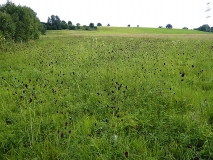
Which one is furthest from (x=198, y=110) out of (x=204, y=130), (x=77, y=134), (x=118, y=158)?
(x=77, y=134)

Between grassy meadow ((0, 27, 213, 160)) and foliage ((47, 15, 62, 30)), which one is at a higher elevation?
foliage ((47, 15, 62, 30))

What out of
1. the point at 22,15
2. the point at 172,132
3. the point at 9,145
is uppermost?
the point at 22,15

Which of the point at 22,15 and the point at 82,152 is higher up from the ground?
the point at 22,15

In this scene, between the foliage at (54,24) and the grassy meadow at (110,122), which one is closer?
the grassy meadow at (110,122)

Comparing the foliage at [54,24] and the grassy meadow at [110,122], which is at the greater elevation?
the foliage at [54,24]

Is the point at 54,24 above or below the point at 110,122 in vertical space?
above

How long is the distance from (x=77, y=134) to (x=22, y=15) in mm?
27230

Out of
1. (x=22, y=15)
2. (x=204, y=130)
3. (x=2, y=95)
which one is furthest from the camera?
(x=22, y=15)

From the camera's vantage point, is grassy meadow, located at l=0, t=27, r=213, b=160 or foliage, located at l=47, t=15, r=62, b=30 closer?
grassy meadow, located at l=0, t=27, r=213, b=160

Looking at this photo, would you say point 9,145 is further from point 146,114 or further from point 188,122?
point 188,122

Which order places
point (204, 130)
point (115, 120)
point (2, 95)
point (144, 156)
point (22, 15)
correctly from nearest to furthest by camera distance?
point (144, 156) < point (204, 130) < point (115, 120) < point (2, 95) < point (22, 15)

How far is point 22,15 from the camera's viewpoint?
85.8 feet

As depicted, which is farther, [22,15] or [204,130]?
[22,15]

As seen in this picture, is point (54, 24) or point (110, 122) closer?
point (110, 122)
